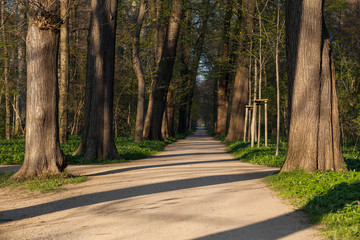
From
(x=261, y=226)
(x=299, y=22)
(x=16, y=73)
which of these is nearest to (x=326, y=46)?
(x=299, y=22)

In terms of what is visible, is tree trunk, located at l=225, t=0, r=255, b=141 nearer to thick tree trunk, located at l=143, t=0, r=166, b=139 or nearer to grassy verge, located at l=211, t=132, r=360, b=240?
thick tree trunk, located at l=143, t=0, r=166, b=139

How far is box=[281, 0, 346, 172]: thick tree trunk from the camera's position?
8984mm

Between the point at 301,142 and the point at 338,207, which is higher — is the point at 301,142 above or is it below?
above

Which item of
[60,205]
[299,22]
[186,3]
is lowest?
[60,205]

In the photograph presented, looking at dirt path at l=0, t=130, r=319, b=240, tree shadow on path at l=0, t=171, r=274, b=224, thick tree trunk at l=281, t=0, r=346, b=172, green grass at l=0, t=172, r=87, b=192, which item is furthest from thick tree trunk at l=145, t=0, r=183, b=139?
dirt path at l=0, t=130, r=319, b=240

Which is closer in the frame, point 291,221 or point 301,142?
point 291,221

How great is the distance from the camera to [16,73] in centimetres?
2233

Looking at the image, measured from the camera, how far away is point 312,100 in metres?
9.09

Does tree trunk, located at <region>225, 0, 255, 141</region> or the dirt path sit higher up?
tree trunk, located at <region>225, 0, 255, 141</region>

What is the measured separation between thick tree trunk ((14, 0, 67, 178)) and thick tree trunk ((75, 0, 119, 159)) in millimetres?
4552

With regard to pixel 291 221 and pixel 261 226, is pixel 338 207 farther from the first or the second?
pixel 261 226

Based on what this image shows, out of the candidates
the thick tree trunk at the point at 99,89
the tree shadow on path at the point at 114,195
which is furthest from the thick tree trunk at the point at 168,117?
the tree shadow on path at the point at 114,195

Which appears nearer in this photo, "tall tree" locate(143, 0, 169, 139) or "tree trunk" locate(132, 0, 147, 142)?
"tree trunk" locate(132, 0, 147, 142)

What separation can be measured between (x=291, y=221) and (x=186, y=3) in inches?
829
